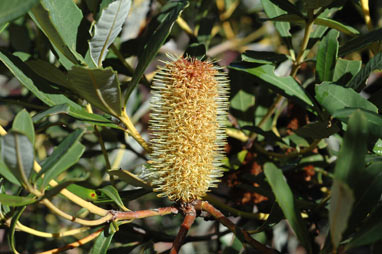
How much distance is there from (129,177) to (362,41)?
1.75 ft

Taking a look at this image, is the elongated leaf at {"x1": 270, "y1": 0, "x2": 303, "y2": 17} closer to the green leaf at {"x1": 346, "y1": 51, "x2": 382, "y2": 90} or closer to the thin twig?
the green leaf at {"x1": 346, "y1": 51, "x2": 382, "y2": 90}

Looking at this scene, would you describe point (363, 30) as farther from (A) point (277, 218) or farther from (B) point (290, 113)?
(A) point (277, 218)

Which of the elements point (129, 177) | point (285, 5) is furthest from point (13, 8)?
point (285, 5)

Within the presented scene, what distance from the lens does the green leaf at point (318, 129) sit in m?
0.80

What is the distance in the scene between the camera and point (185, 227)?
2.67ft

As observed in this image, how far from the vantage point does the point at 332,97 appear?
74 cm

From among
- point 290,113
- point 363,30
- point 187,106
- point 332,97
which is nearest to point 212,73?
point 187,106

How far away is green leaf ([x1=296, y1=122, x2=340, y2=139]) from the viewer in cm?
80

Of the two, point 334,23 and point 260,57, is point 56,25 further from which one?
point 334,23

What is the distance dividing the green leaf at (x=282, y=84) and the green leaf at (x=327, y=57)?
0.06 metres

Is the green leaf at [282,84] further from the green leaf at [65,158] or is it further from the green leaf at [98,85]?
the green leaf at [65,158]

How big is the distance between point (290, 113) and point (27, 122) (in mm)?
889

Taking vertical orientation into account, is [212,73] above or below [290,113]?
above

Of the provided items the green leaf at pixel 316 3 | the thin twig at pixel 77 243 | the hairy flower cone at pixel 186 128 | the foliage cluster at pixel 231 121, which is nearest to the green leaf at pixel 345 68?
Result: the foliage cluster at pixel 231 121
